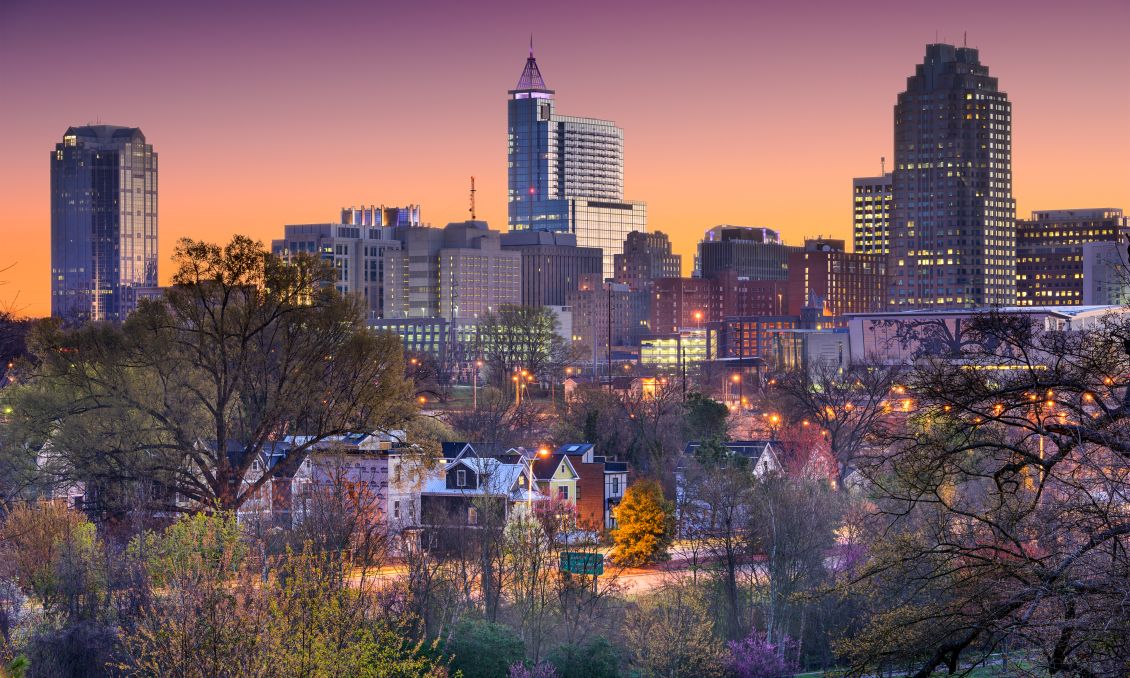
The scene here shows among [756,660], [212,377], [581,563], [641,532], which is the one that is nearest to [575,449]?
[641,532]

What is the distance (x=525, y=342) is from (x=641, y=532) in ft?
350

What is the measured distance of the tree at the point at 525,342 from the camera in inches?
6166

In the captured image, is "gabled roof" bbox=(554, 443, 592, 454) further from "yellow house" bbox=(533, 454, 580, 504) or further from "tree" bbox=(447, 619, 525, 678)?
"tree" bbox=(447, 619, 525, 678)

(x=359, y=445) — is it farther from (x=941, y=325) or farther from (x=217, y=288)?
(x=941, y=325)

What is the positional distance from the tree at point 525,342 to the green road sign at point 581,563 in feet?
338

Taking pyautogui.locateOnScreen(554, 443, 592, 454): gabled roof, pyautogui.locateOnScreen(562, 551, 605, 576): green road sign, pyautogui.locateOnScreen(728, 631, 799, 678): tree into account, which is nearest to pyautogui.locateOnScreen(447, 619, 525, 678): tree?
pyautogui.locateOnScreen(728, 631, 799, 678): tree

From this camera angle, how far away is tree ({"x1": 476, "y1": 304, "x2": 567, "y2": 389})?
514 ft

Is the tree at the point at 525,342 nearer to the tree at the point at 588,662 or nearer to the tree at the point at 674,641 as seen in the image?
the tree at the point at 674,641

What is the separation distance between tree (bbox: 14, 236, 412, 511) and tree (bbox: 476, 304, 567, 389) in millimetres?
100170

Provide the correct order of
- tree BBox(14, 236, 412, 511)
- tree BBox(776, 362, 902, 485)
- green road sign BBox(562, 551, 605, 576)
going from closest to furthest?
green road sign BBox(562, 551, 605, 576) → tree BBox(14, 236, 412, 511) → tree BBox(776, 362, 902, 485)

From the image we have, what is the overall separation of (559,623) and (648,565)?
13.5 m

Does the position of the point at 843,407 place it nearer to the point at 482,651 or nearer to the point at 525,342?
the point at 482,651

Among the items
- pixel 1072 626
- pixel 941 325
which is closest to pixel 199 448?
pixel 1072 626

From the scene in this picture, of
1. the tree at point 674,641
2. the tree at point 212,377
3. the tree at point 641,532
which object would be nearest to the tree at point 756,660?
the tree at point 674,641
